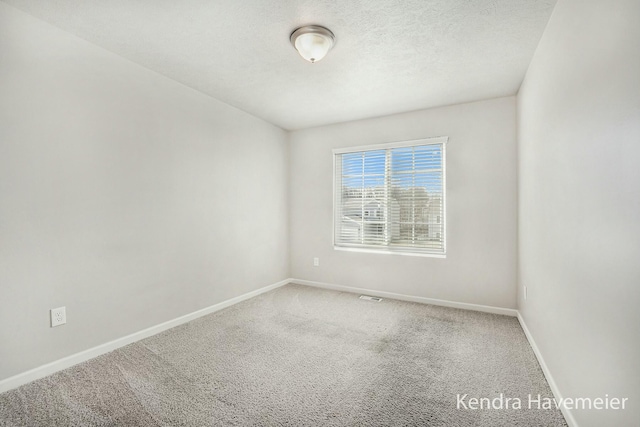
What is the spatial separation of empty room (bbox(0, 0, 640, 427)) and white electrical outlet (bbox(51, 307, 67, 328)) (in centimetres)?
2

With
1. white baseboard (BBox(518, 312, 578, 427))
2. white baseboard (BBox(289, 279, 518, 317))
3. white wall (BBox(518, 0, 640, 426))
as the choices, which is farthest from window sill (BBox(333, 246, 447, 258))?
white wall (BBox(518, 0, 640, 426))

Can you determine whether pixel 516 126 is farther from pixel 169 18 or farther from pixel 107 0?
pixel 107 0

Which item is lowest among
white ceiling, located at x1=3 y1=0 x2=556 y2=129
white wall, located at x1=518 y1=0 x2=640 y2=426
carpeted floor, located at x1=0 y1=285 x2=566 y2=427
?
carpeted floor, located at x1=0 y1=285 x2=566 y2=427

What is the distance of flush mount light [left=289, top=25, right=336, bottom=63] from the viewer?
2150mm

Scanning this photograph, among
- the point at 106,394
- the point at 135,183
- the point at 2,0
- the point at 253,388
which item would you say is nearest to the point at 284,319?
the point at 253,388

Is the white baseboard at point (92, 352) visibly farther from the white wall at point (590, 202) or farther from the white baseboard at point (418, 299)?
the white wall at point (590, 202)

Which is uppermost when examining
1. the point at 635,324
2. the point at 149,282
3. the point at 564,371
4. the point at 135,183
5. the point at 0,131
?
the point at 0,131

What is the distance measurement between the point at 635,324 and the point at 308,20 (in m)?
2.39

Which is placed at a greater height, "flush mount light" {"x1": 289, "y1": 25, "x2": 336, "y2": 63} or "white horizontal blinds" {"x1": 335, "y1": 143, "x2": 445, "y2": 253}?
"flush mount light" {"x1": 289, "y1": 25, "x2": 336, "y2": 63}

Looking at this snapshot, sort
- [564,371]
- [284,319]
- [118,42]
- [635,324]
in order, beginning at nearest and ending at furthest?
[635,324]
[564,371]
[118,42]
[284,319]

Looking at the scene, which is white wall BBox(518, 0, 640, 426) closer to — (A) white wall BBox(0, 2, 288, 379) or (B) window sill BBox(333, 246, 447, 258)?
(B) window sill BBox(333, 246, 447, 258)

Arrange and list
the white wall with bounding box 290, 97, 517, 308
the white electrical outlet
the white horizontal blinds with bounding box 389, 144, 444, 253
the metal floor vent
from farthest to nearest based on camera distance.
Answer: the metal floor vent → the white horizontal blinds with bounding box 389, 144, 444, 253 → the white wall with bounding box 290, 97, 517, 308 → the white electrical outlet

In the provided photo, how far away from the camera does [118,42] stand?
2.36 m

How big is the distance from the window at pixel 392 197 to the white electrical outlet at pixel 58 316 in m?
3.22
